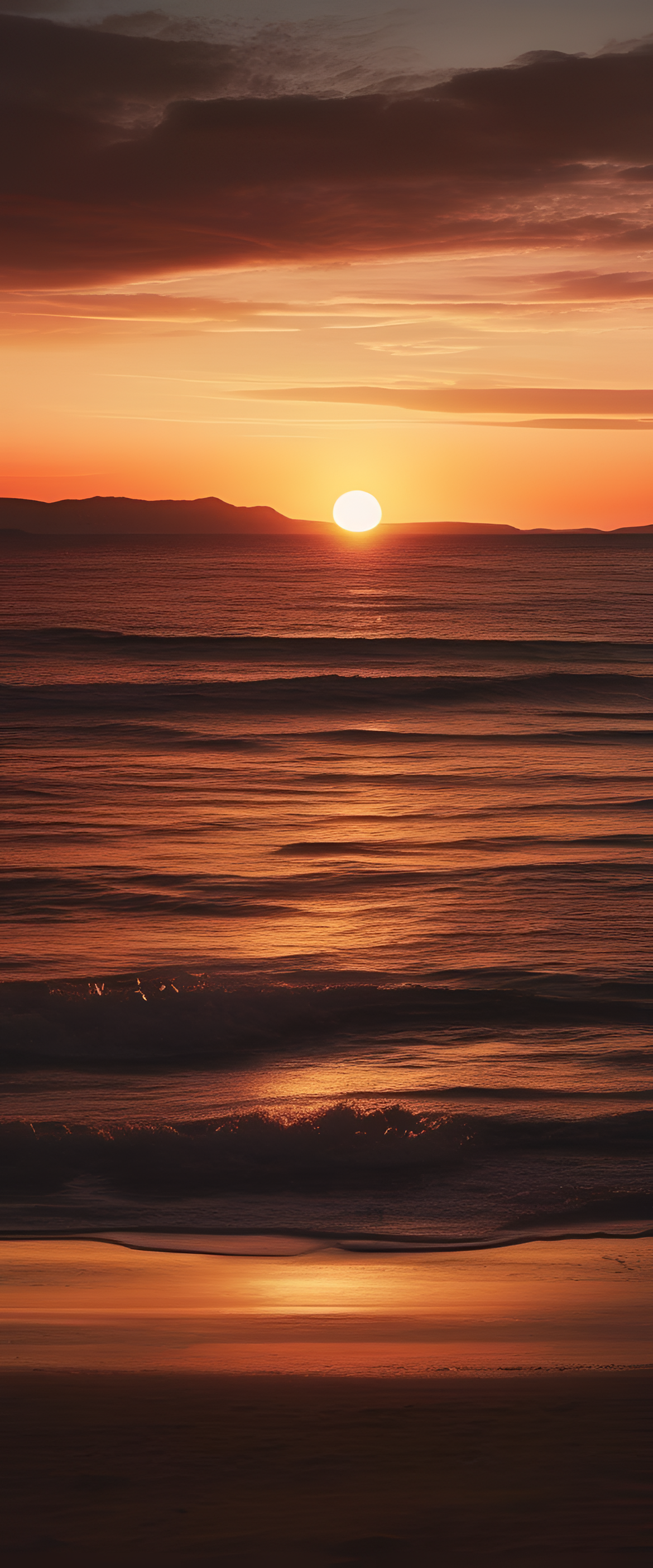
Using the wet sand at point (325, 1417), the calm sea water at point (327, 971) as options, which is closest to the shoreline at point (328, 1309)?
the wet sand at point (325, 1417)

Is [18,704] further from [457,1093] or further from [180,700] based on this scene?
[457,1093]

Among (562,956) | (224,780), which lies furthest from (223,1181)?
(224,780)

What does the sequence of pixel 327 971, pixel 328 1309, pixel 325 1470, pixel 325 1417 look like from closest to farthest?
pixel 325 1470
pixel 325 1417
pixel 328 1309
pixel 327 971

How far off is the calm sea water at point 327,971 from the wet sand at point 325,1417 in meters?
1.20

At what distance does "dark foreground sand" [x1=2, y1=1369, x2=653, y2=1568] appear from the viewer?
2.51m

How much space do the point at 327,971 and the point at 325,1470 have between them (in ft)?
24.1

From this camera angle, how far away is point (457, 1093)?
25.0 feet

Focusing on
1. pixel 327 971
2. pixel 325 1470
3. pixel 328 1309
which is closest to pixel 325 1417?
pixel 325 1470

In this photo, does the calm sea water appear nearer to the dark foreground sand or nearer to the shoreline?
the shoreline

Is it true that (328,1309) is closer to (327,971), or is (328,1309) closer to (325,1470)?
(325,1470)

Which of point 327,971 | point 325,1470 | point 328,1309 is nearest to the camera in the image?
point 325,1470

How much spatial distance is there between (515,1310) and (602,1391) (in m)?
1.03

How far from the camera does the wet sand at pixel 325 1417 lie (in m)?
2.56

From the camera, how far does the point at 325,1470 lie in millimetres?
2928
